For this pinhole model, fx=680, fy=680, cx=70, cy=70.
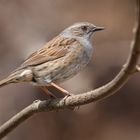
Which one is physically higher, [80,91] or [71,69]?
[71,69]

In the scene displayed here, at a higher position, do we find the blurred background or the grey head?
the grey head

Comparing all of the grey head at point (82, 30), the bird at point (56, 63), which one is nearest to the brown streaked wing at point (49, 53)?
the bird at point (56, 63)

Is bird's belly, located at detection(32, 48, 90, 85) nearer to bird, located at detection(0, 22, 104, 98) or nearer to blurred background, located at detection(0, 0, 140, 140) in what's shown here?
bird, located at detection(0, 22, 104, 98)

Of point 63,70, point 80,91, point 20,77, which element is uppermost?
point 20,77

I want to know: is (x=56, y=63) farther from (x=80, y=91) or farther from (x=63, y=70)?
(x=80, y=91)

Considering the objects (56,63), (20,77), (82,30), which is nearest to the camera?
(20,77)

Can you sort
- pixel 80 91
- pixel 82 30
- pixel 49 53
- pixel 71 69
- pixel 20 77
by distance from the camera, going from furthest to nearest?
pixel 80 91 < pixel 82 30 < pixel 49 53 < pixel 71 69 < pixel 20 77

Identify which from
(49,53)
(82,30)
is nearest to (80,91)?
(82,30)

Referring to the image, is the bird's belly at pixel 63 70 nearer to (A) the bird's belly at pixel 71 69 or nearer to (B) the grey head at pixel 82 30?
(A) the bird's belly at pixel 71 69

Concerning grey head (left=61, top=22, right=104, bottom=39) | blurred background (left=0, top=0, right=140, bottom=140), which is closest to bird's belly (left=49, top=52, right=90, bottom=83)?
grey head (left=61, top=22, right=104, bottom=39)
